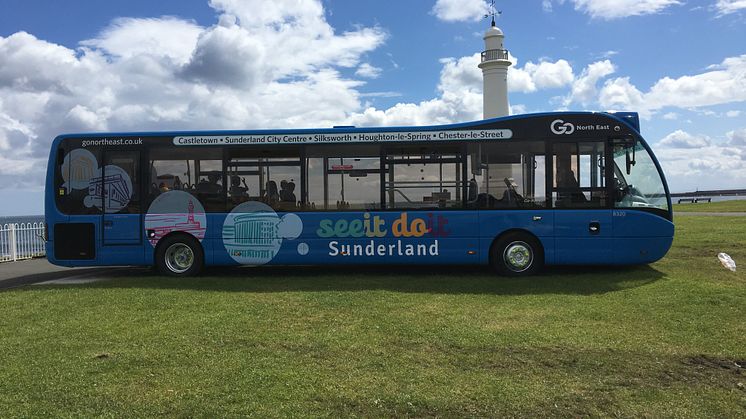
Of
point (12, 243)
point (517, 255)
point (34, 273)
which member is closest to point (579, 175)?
point (517, 255)

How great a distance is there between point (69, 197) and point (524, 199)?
917 centimetres

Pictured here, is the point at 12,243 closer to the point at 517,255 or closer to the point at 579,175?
the point at 517,255

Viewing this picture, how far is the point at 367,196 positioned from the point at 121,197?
5048 mm

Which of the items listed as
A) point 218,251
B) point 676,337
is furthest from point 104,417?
point 218,251

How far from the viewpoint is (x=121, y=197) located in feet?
36.4

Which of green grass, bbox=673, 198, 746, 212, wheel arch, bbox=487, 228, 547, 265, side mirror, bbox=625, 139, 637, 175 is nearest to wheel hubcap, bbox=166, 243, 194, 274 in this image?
wheel arch, bbox=487, 228, 547, 265

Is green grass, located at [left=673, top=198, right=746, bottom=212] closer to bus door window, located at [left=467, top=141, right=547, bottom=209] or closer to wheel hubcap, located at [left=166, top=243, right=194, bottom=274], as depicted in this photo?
bus door window, located at [left=467, top=141, right=547, bottom=209]

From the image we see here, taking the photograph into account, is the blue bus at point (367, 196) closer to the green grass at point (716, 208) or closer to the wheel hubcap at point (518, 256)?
the wheel hubcap at point (518, 256)

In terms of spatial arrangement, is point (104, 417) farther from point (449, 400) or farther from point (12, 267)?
point (12, 267)

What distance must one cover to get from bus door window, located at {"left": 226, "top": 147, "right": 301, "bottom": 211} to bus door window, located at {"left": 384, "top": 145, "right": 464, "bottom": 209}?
190 centimetres

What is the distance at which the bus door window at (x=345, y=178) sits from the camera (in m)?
10.8

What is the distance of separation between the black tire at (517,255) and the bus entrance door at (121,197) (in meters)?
7.19

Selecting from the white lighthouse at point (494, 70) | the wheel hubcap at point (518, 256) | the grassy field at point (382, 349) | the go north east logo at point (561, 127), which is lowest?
the grassy field at point (382, 349)

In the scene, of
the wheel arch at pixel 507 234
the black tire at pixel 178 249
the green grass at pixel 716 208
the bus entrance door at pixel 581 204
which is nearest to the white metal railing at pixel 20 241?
the black tire at pixel 178 249
